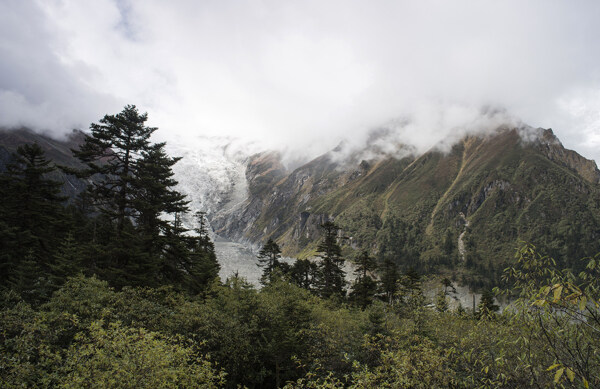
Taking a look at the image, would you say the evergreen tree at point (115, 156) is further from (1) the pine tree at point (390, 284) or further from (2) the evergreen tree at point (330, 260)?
(1) the pine tree at point (390, 284)

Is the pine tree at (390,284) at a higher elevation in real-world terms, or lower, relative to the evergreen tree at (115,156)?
lower

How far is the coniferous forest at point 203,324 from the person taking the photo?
7.57 m

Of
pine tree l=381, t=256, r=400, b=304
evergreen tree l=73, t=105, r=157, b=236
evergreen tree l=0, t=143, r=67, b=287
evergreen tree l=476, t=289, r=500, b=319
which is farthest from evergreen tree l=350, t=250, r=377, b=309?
evergreen tree l=0, t=143, r=67, b=287

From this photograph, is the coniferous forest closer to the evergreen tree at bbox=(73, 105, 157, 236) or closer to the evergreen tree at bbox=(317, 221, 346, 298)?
the evergreen tree at bbox=(73, 105, 157, 236)

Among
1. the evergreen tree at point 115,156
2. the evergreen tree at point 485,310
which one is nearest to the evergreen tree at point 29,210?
the evergreen tree at point 115,156

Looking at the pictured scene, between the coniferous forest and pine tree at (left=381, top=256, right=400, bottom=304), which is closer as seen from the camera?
the coniferous forest

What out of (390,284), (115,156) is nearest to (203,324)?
(115,156)

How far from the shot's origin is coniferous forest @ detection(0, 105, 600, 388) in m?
7.57

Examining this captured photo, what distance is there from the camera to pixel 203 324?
55.0 feet

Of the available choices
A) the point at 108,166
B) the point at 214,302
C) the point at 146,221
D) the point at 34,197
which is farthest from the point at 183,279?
the point at 34,197

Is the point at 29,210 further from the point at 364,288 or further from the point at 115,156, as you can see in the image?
the point at 364,288

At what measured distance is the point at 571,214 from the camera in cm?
19900

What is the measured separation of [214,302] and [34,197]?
24375 mm

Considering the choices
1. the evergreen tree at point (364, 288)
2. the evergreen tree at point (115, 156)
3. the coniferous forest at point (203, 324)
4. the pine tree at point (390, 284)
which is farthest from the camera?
the pine tree at point (390, 284)
